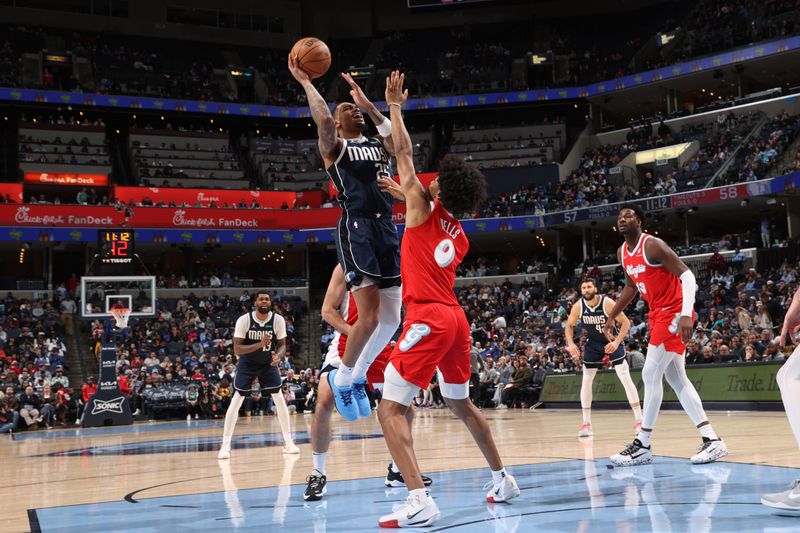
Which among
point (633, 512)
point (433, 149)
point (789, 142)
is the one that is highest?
point (433, 149)

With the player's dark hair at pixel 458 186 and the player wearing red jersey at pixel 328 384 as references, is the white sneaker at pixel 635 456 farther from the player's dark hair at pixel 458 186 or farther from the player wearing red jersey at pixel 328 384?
the player's dark hair at pixel 458 186

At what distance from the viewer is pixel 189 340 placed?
101 ft

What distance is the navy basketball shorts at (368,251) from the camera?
241 inches

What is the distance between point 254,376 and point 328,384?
15.8 feet

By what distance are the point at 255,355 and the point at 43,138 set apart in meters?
34.8

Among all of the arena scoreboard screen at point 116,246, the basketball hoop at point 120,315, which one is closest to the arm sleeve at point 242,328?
the basketball hoop at point 120,315

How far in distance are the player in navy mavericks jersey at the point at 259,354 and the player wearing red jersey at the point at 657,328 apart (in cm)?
486

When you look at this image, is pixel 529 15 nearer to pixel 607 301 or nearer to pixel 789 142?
pixel 789 142

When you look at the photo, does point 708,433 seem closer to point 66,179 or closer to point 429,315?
point 429,315

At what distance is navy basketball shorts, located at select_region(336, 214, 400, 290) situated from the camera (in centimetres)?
613

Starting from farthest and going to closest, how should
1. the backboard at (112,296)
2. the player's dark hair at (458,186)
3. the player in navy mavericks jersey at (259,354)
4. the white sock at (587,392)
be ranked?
the backboard at (112,296) < the white sock at (587,392) < the player in navy mavericks jersey at (259,354) < the player's dark hair at (458,186)

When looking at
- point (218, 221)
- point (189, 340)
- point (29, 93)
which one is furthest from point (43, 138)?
point (189, 340)

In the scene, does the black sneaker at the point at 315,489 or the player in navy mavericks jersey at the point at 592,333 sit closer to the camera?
the black sneaker at the point at 315,489

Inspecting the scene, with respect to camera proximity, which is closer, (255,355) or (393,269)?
(393,269)
